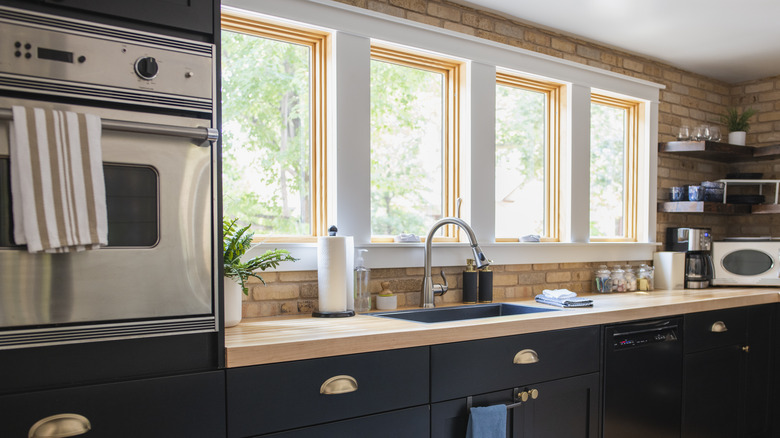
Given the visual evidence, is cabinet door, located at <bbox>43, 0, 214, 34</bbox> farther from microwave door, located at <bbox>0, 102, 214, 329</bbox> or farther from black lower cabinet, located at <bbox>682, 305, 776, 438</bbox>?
black lower cabinet, located at <bbox>682, 305, 776, 438</bbox>

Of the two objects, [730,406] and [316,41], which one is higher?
[316,41]

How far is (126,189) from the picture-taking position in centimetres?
140

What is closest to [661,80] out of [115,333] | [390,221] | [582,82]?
[582,82]

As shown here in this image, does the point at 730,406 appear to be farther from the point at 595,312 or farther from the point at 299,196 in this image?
the point at 299,196

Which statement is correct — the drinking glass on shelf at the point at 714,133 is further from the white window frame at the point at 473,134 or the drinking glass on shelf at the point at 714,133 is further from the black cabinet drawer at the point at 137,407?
the black cabinet drawer at the point at 137,407

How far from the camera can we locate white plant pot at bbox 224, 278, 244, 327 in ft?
6.30

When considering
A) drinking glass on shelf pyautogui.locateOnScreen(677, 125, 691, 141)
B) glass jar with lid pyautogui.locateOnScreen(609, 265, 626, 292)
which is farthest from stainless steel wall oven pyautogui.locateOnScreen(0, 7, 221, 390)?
drinking glass on shelf pyautogui.locateOnScreen(677, 125, 691, 141)

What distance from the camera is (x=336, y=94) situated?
240 centimetres

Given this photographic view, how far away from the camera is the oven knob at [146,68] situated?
1.42 m

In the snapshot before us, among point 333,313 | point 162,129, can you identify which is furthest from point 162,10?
point 333,313

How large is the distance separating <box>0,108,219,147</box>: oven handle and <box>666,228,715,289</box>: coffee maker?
3226 millimetres

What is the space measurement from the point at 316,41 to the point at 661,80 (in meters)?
2.55

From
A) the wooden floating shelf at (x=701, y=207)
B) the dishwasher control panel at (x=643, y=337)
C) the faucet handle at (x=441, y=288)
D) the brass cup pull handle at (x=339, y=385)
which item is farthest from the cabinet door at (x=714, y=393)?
the brass cup pull handle at (x=339, y=385)

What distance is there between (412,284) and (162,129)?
4.86 ft
